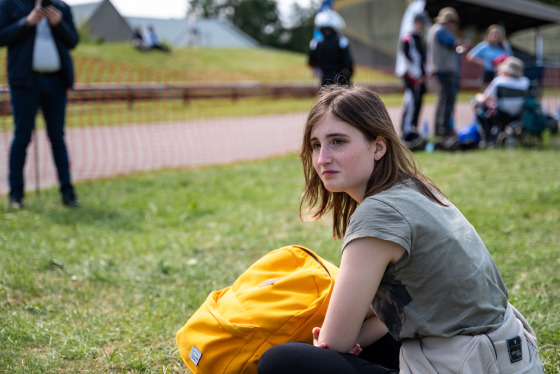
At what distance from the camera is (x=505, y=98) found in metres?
7.79

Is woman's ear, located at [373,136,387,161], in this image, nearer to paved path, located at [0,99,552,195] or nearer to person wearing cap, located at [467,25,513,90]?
paved path, located at [0,99,552,195]

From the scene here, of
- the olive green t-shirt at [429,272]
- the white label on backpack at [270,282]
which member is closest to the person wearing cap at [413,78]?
the white label on backpack at [270,282]

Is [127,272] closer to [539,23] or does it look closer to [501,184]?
[501,184]

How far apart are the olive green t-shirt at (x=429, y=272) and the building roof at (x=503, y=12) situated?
22154mm

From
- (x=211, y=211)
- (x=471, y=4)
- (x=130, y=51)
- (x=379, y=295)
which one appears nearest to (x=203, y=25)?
(x=130, y=51)

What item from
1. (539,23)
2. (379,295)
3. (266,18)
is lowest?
(266,18)

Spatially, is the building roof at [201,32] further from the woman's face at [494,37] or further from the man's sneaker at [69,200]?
the man's sneaker at [69,200]

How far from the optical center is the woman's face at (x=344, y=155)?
1.86m

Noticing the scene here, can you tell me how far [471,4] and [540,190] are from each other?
20411mm

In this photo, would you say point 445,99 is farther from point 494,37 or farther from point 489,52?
point 494,37

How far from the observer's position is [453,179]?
5.98 m

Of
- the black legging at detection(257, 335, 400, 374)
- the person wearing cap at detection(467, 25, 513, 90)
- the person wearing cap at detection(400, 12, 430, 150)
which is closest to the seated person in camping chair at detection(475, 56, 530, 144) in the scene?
the person wearing cap at detection(400, 12, 430, 150)

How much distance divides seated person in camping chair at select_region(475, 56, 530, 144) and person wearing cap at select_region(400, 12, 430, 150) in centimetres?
93

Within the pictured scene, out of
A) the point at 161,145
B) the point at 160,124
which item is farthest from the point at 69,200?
the point at 160,124
